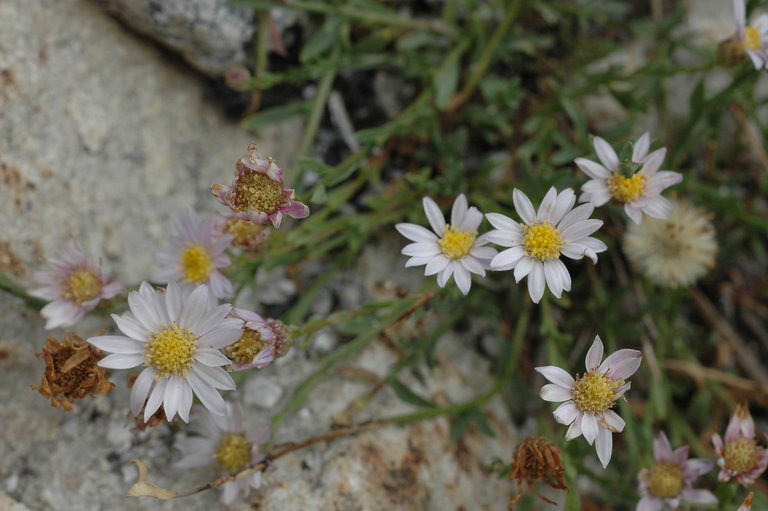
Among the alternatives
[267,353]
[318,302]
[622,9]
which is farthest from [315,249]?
[622,9]

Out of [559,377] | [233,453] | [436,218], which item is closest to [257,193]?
[436,218]

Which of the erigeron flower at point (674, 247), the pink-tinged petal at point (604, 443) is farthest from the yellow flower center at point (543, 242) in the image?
the erigeron flower at point (674, 247)

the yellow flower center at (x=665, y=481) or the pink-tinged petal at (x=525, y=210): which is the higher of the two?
the pink-tinged petal at (x=525, y=210)

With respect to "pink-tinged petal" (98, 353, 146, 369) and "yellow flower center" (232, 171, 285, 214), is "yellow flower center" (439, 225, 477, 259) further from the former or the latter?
"pink-tinged petal" (98, 353, 146, 369)

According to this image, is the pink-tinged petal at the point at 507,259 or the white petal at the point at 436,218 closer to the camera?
the pink-tinged petal at the point at 507,259

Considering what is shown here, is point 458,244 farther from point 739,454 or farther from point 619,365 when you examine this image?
point 739,454

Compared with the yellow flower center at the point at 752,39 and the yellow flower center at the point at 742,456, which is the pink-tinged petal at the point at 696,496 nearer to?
the yellow flower center at the point at 742,456

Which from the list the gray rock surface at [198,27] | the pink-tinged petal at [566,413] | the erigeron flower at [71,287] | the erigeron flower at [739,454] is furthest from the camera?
the gray rock surface at [198,27]
